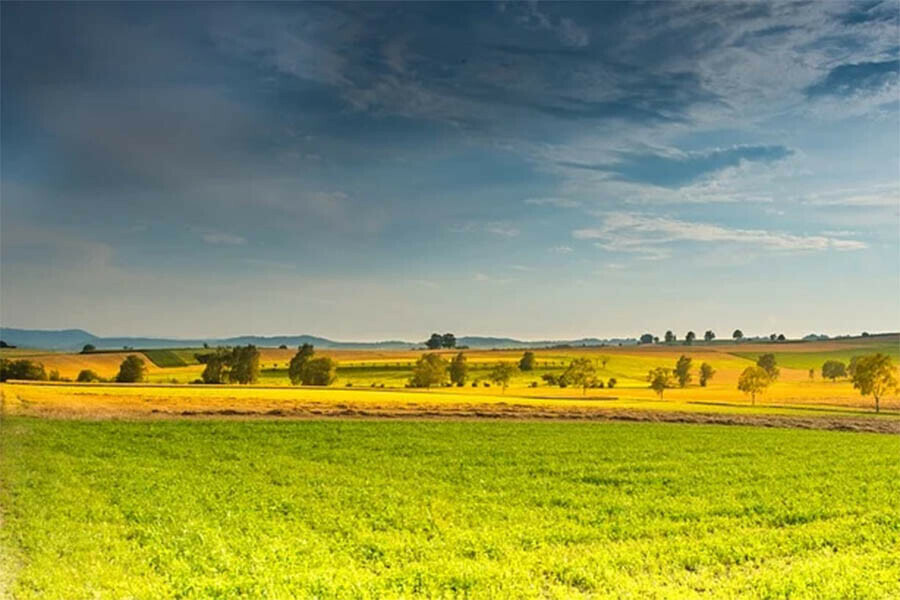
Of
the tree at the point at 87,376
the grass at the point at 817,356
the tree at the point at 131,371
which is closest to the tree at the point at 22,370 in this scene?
the tree at the point at 87,376

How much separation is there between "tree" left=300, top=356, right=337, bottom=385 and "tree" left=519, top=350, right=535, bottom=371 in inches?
990

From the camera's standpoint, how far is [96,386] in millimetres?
57312

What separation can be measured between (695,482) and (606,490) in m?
3.18

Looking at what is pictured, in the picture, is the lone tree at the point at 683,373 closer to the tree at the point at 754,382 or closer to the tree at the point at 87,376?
the tree at the point at 754,382

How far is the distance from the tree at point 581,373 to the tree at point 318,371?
24.3 m

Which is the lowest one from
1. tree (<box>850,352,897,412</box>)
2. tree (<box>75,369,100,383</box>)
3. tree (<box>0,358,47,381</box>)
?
tree (<box>75,369,100,383</box>)

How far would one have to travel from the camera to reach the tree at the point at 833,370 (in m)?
87.2

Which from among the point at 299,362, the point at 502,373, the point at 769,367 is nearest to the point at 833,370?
the point at 769,367

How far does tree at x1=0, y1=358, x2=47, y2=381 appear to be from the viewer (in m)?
55.2

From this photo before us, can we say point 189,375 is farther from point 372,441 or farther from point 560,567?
point 560,567

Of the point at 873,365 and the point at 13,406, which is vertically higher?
the point at 873,365

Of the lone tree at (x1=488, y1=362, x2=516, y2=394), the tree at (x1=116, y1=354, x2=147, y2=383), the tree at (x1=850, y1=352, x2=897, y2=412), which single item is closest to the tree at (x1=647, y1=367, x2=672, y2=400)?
the lone tree at (x1=488, y1=362, x2=516, y2=394)

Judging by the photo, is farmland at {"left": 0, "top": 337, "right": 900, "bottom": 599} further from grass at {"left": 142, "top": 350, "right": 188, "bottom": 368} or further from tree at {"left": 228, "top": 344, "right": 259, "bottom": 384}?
grass at {"left": 142, "top": 350, "right": 188, "bottom": 368}

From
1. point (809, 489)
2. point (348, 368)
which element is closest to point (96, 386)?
point (348, 368)
